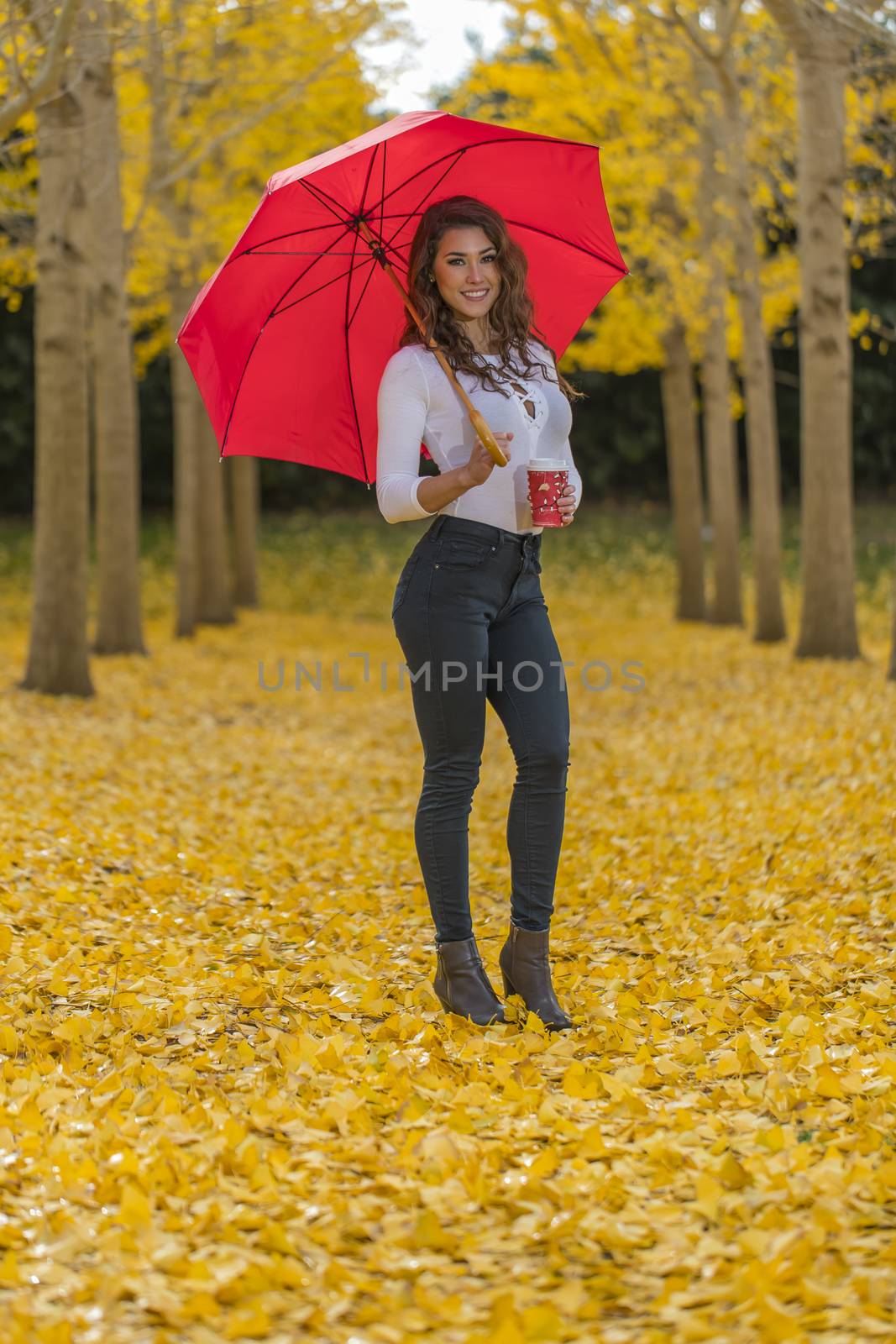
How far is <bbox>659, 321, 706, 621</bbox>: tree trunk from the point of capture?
16.8 meters

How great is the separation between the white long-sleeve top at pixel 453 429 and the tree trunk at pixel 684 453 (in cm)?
1351

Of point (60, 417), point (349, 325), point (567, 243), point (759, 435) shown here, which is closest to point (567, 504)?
point (349, 325)

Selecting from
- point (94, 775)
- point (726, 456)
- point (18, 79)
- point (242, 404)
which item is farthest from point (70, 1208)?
point (726, 456)

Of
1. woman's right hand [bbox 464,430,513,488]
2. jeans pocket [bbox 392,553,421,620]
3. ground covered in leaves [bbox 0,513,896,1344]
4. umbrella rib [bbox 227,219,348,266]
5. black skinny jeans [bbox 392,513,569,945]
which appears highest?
umbrella rib [bbox 227,219,348,266]

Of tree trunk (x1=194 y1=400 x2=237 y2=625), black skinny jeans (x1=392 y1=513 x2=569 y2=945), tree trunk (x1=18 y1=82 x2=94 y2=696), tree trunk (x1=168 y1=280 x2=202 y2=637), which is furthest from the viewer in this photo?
tree trunk (x1=194 y1=400 x2=237 y2=625)

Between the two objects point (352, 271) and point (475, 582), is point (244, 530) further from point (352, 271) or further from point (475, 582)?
point (475, 582)

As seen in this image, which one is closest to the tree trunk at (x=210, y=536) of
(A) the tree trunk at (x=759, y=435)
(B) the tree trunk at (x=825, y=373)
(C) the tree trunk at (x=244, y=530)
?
(C) the tree trunk at (x=244, y=530)

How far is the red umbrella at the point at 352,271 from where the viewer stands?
3848mm

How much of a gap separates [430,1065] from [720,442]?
42.3 feet

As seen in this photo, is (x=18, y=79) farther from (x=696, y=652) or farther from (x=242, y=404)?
(x=696, y=652)

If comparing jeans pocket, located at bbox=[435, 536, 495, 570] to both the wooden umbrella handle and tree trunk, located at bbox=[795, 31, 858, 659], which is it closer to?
the wooden umbrella handle

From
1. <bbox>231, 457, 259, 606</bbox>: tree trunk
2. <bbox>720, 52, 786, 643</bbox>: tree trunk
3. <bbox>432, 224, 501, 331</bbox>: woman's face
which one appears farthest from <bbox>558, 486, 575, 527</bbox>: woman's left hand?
<bbox>231, 457, 259, 606</bbox>: tree trunk

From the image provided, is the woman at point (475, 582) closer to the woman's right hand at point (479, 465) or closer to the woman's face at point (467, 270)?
the woman's face at point (467, 270)

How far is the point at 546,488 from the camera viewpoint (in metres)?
3.47
